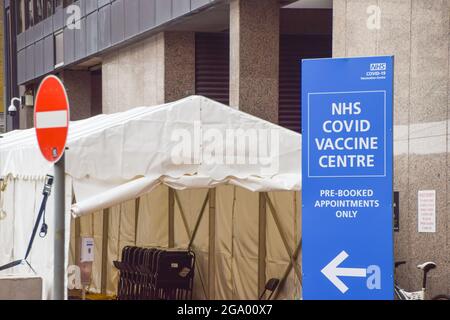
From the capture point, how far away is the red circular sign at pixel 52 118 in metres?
8.32

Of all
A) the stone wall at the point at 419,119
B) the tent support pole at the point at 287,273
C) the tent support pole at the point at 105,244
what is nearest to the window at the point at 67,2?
the tent support pole at the point at 105,244

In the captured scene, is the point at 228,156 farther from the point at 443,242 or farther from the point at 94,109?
the point at 94,109

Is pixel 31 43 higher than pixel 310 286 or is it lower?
higher

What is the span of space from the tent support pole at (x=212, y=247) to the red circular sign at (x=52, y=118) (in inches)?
333

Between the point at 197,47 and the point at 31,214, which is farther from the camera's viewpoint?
the point at 197,47

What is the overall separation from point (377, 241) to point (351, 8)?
6708 mm

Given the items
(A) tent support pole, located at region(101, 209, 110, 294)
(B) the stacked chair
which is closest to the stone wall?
(B) the stacked chair

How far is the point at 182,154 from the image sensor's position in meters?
13.0

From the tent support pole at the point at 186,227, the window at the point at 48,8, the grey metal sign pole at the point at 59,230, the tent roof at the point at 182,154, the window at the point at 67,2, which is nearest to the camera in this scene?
the grey metal sign pole at the point at 59,230

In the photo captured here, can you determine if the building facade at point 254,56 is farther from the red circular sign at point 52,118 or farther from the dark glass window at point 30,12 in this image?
the red circular sign at point 52,118

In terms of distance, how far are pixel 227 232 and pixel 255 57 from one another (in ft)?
14.4

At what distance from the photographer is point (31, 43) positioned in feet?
120

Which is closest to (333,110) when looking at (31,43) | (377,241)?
(377,241)

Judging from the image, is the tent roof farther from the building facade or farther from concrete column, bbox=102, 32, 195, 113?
concrete column, bbox=102, 32, 195, 113
